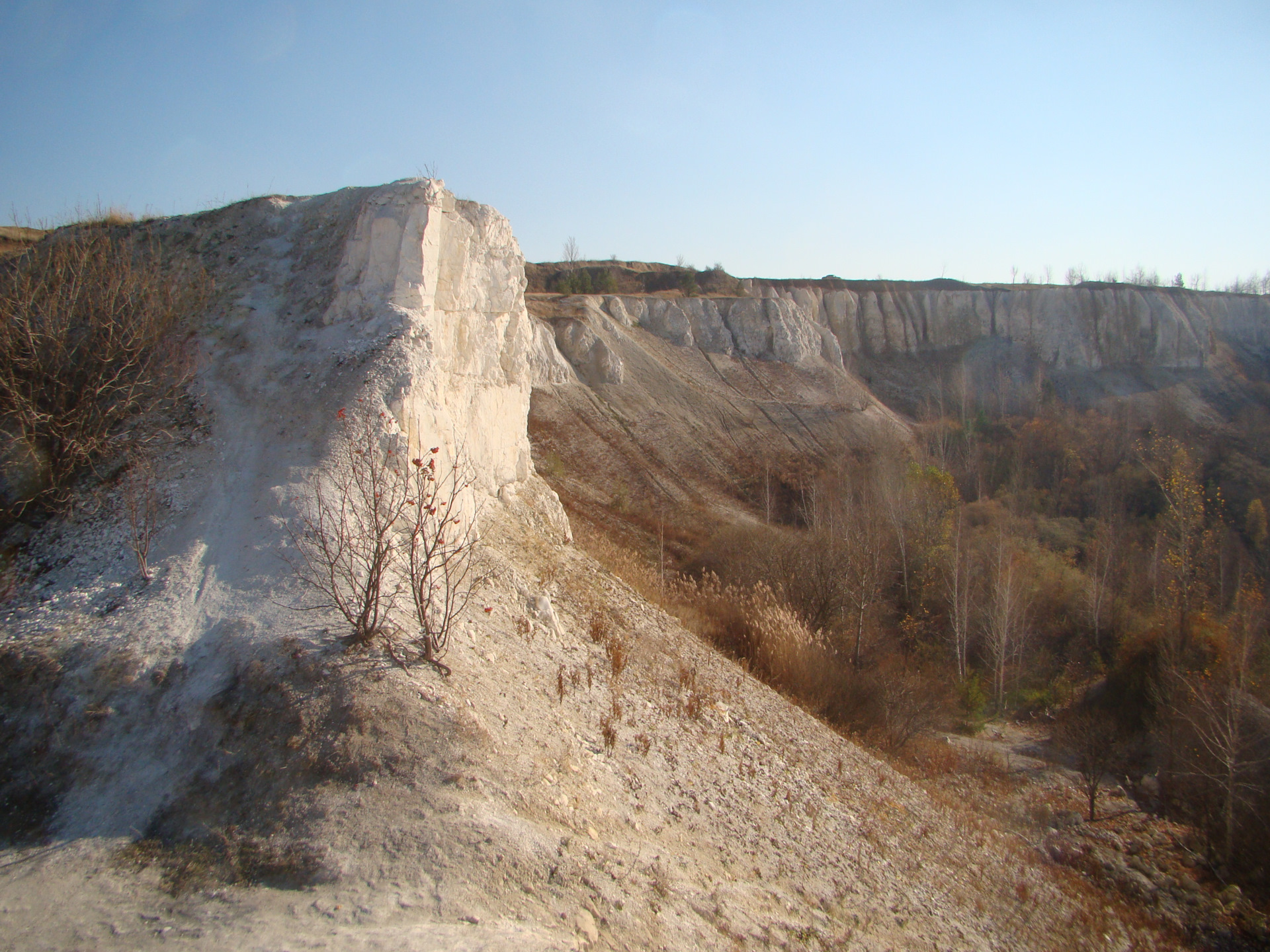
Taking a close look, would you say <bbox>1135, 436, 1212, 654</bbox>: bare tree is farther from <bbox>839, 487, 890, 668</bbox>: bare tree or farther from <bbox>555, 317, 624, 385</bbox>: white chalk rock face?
<bbox>555, 317, 624, 385</bbox>: white chalk rock face

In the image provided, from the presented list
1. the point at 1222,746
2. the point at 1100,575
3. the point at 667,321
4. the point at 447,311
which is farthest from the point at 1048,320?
the point at 447,311

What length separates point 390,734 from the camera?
502 cm

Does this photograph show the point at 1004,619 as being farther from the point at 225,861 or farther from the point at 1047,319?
the point at 1047,319

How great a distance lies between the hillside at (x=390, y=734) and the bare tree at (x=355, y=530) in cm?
15

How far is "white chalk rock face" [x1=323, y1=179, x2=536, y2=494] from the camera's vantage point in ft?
29.0

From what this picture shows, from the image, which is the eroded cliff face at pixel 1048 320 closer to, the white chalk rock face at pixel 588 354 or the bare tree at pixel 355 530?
the white chalk rock face at pixel 588 354

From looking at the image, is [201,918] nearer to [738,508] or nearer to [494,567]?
[494,567]

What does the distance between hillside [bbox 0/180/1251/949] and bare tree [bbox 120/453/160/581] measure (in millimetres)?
101

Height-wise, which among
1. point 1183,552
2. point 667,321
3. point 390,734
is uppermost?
point 667,321

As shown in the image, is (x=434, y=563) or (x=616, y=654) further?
(x=616, y=654)

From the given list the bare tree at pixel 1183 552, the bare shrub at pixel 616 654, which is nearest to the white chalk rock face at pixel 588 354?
the bare tree at pixel 1183 552

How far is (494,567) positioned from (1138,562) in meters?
25.5

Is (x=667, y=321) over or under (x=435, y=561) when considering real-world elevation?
over

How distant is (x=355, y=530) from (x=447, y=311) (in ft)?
15.4
